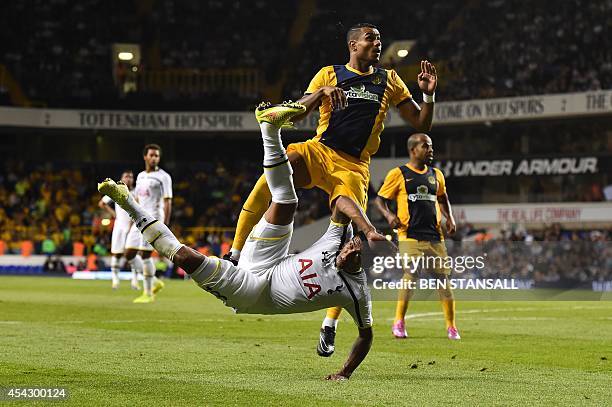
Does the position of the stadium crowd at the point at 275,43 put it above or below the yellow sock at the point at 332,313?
above

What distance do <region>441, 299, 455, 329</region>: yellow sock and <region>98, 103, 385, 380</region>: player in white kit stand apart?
4.48m

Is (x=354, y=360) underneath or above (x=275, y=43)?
underneath

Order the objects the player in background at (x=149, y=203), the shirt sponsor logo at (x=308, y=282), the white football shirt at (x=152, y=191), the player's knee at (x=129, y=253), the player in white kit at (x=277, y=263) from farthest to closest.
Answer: the player's knee at (x=129, y=253)
the white football shirt at (x=152, y=191)
the player in background at (x=149, y=203)
the shirt sponsor logo at (x=308, y=282)
the player in white kit at (x=277, y=263)

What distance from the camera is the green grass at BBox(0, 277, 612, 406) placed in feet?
23.6

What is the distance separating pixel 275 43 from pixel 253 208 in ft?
128

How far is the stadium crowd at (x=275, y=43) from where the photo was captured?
40562 mm

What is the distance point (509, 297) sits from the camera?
22.4 meters

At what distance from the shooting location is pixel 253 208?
371 inches

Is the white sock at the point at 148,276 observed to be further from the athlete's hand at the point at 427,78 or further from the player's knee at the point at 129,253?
→ the athlete's hand at the point at 427,78

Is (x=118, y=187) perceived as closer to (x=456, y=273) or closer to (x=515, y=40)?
(x=456, y=273)

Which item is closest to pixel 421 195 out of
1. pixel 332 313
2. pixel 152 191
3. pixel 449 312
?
pixel 449 312

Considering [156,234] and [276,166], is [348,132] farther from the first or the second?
[156,234]

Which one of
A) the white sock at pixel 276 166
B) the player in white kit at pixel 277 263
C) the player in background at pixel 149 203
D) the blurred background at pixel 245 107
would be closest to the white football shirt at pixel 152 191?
the player in background at pixel 149 203

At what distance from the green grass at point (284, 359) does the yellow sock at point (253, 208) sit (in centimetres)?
113
